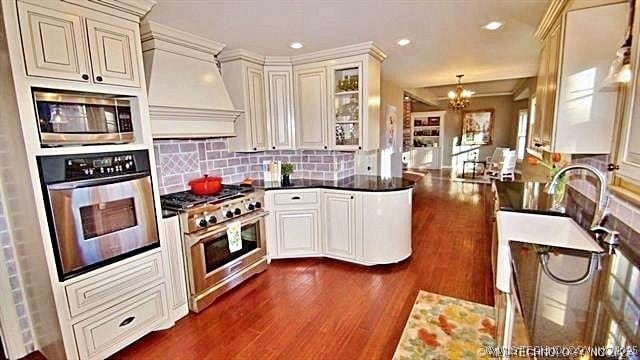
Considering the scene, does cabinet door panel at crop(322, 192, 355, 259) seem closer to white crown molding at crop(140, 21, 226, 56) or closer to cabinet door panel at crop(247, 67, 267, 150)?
cabinet door panel at crop(247, 67, 267, 150)

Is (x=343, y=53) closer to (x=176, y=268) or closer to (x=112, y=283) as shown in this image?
(x=176, y=268)

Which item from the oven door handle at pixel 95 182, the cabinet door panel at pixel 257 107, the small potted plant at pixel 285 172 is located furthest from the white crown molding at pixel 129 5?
the small potted plant at pixel 285 172

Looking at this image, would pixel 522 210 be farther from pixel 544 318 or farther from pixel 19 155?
pixel 19 155

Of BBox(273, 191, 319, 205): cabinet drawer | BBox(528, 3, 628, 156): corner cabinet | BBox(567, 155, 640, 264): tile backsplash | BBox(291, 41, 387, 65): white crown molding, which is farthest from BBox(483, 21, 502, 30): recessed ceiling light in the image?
BBox(273, 191, 319, 205): cabinet drawer

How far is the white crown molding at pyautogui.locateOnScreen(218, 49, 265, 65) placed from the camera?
10.4ft

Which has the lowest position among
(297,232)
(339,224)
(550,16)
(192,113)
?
(297,232)

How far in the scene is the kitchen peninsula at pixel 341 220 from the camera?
3.15 meters

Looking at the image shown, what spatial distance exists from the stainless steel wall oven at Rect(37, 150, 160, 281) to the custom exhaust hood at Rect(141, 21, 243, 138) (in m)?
0.55

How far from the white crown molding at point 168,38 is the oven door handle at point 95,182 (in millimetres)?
1157

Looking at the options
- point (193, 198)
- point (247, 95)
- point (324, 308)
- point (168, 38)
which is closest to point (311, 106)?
point (247, 95)

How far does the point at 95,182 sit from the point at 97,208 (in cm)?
17

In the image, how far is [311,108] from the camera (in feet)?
11.7

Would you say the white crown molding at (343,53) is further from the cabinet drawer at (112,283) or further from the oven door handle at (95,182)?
the cabinet drawer at (112,283)

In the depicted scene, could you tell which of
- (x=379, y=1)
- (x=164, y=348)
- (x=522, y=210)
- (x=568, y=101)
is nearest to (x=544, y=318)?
(x=522, y=210)
